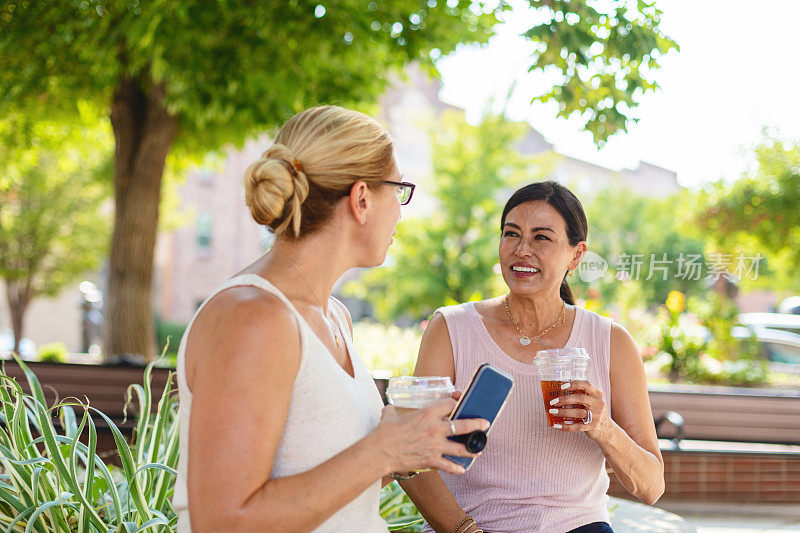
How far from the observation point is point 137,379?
512 centimetres

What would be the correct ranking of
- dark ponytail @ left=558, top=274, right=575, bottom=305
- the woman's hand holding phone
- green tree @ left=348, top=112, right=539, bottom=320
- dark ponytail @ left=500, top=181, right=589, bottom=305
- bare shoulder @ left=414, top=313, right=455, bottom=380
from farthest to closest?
green tree @ left=348, top=112, right=539, bottom=320 < dark ponytail @ left=558, top=274, right=575, bottom=305 < dark ponytail @ left=500, top=181, right=589, bottom=305 < bare shoulder @ left=414, top=313, right=455, bottom=380 < the woman's hand holding phone

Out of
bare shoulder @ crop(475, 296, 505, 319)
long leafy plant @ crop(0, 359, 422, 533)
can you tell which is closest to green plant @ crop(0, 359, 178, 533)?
long leafy plant @ crop(0, 359, 422, 533)

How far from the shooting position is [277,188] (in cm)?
158

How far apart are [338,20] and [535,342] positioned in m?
3.73

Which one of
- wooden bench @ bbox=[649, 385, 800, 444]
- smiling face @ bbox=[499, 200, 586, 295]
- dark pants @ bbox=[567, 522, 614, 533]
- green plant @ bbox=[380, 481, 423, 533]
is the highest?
smiling face @ bbox=[499, 200, 586, 295]

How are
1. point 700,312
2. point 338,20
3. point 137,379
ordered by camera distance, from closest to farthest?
point 137,379
point 338,20
point 700,312

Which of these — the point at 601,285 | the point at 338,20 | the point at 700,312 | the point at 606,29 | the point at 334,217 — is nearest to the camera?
the point at 334,217

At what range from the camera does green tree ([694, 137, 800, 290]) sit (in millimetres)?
10484

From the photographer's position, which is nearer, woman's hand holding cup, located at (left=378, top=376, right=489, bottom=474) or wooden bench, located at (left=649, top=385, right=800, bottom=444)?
woman's hand holding cup, located at (left=378, top=376, right=489, bottom=474)

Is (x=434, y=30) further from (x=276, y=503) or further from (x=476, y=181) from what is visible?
(x=476, y=181)

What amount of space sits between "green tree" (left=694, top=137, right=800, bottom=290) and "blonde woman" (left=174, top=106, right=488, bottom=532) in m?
10.1

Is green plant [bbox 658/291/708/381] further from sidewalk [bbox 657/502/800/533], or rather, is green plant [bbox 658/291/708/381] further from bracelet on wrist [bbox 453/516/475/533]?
bracelet on wrist [bbox 453/516/475/533]

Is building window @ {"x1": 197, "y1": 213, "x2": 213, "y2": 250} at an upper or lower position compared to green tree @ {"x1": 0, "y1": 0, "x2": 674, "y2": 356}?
lower

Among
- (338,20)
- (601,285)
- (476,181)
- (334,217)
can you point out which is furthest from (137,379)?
(601,285)
